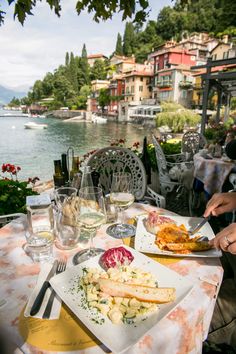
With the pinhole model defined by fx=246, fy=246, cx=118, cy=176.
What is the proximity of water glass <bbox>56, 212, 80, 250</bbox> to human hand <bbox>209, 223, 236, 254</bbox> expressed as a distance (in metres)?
0.61

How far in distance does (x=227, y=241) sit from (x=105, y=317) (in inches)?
23.3

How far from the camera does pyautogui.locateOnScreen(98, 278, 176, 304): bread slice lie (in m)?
0.75

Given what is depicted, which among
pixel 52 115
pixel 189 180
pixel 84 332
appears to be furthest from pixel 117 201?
pixel 52 115

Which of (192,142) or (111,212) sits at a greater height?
(111,212)

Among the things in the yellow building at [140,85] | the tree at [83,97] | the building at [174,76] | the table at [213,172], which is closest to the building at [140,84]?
the yellow building at [140,85]

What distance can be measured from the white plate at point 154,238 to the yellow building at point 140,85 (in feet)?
153

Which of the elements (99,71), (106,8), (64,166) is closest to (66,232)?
(64,166)

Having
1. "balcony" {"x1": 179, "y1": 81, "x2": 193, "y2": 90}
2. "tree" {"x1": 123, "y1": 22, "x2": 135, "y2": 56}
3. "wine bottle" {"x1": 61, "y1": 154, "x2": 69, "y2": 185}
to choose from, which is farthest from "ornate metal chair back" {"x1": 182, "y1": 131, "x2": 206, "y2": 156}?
"tree" {"x1": 123, "y1": 22, "x2": 135, "y2": 56}

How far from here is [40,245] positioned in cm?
105

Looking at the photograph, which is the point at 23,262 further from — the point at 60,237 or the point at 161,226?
the point at 161,226

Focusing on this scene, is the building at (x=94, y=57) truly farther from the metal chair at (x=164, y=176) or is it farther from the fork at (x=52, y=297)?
the fork at (x=52, y=297)

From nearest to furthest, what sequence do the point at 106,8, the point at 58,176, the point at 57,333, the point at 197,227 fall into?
the point at 57,333 < the point at 197,227 < the point at 58,176 < the point at 106,8

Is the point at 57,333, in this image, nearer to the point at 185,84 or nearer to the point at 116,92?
the point at 185,84

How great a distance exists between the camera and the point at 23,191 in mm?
2811
